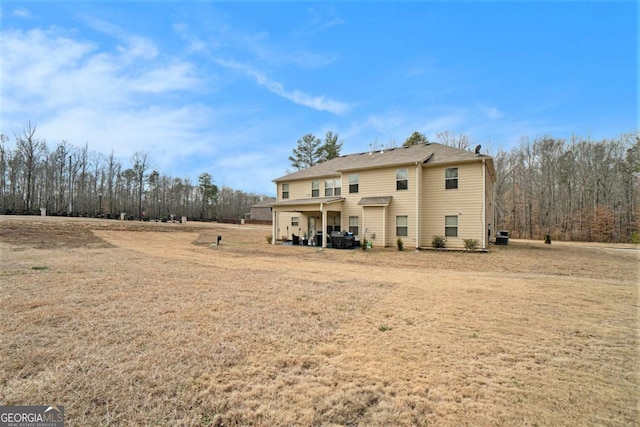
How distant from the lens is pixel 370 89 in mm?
19188

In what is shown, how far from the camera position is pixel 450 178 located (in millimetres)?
15836

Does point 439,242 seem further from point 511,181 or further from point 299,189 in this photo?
point 511,181

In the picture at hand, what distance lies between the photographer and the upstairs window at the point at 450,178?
51.4 ft

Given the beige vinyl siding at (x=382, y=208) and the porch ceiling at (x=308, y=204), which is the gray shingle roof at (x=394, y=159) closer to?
the beige vinyl siding at (x=382, y=208)

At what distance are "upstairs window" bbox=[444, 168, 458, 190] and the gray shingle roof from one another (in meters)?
0.58

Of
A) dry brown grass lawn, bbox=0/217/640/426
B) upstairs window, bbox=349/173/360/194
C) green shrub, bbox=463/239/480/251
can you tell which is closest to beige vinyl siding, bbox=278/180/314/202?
upstairs window, bbox=349/173/360/194

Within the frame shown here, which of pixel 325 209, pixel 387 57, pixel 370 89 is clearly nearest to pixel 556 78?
pixel 387 57

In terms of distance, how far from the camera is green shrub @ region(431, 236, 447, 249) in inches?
613

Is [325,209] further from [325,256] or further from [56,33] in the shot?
[56,33]

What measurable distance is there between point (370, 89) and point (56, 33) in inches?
633

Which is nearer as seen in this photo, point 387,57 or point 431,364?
point 431,364

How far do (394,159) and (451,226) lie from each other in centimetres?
522

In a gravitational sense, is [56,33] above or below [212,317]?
above

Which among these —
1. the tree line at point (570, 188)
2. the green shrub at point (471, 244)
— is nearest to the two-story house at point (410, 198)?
the green shrub at point (471, 244)
